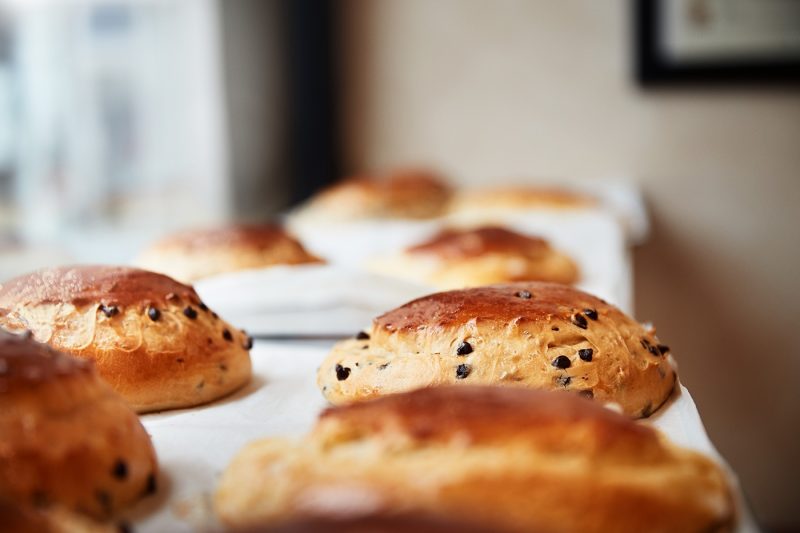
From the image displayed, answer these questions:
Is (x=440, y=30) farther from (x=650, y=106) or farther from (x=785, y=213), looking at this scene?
(x=785, y=213)

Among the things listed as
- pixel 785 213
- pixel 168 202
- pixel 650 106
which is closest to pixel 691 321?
pixel 785 213

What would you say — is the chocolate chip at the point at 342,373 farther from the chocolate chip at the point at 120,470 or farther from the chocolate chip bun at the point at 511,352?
the chocolate chip at the point at 120,470

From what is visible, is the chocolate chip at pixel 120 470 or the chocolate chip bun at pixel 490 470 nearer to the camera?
the chocolate chip bun at pixel 490 470

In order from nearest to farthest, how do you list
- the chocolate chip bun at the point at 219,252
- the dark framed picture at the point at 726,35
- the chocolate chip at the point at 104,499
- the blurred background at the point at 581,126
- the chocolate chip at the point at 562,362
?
the chocolate chip at the point at 104,499, the chocolate chip at the point at 562,362, the chocolate chip bun at the point at 219,252, the blurred background at the point at 581,126, the dark framed picture at the point at 726,35

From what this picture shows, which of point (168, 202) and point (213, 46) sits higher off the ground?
point (213, 46)

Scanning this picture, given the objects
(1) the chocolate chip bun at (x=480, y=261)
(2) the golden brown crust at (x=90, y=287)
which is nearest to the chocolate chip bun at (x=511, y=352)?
(2) the golden brown crust at (x=90, y=287)

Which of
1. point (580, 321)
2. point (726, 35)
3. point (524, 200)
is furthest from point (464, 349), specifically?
point (726, 35)
